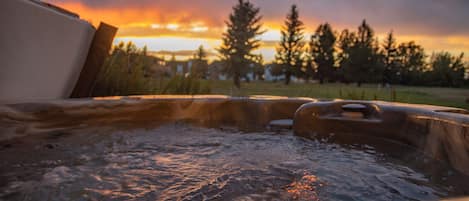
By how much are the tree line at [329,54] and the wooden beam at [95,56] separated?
17327 mm

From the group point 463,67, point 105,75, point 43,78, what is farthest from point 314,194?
point 463,67

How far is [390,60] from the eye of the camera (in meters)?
21.1

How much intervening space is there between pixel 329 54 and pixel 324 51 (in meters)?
0.45

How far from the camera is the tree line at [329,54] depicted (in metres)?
19.6

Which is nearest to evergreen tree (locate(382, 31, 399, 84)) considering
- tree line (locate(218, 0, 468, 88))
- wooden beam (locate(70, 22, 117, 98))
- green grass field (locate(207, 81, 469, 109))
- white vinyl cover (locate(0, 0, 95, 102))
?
tree line (locate(218, 0, 468, 88))

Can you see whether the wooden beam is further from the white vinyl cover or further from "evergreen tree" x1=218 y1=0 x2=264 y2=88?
"evergreen tree" x1=218 y1=0 x2=264 y2=88

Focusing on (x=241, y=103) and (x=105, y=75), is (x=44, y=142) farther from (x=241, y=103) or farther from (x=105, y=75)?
(x=241, y=103)

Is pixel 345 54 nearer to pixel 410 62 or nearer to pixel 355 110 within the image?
pixel 410 62

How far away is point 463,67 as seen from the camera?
14055 millimetres

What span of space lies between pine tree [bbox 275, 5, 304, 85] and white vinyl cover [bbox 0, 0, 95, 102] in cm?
2037

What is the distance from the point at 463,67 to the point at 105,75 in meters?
17.0

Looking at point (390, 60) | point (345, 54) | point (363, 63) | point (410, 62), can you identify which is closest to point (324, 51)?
point (345, 54)

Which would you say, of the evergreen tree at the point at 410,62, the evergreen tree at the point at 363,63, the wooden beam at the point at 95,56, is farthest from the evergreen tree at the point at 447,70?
the wooden beam at the point at 95,56

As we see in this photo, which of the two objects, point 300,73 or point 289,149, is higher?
point 300,73
